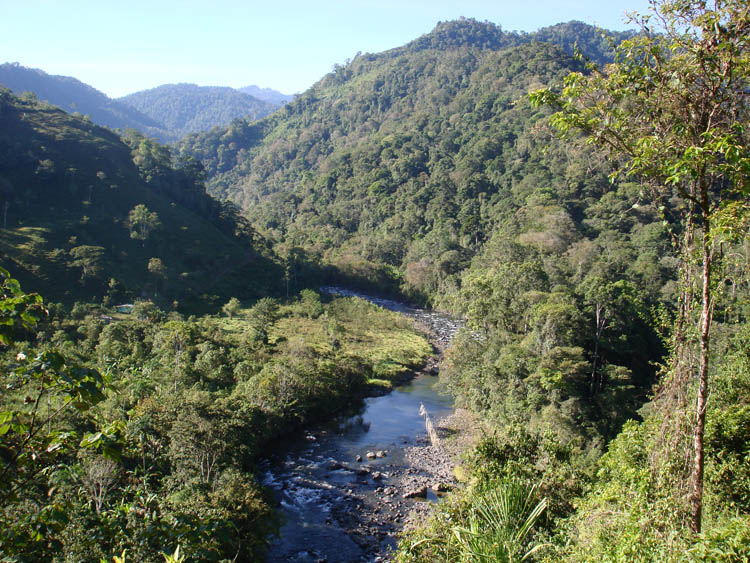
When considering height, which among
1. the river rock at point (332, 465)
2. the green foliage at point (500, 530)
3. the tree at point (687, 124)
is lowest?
the river rock at point (332, 465)

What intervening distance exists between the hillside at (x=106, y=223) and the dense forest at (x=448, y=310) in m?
0.34

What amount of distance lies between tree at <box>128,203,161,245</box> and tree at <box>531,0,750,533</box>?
190 feet

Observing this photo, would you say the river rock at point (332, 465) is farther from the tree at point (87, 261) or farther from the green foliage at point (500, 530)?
the tree at point (87, 261)

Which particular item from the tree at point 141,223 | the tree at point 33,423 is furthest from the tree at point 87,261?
the tree at point 33,423

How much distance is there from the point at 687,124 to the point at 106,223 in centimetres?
6071

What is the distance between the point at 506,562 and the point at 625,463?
20.2ft

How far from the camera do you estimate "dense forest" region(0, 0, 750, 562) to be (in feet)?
16.2

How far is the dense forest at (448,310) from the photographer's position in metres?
4.93

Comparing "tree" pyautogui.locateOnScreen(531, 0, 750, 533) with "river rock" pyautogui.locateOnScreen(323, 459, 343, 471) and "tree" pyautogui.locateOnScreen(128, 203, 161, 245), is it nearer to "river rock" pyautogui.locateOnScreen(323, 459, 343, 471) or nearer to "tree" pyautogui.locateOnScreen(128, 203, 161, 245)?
"river rock" pyautogui.locateOnScreen(323, 459, 343, 471)

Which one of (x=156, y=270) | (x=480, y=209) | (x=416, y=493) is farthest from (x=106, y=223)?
(x=480, y=209)

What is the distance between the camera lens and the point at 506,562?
6457mm

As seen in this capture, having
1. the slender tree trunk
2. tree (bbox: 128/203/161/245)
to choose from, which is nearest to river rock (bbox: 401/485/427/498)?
the slender tree trunk

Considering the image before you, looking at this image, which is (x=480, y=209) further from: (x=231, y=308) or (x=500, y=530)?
(x=500, y=530)

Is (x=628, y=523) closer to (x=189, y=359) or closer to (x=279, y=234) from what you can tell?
(x=189, y=359)
